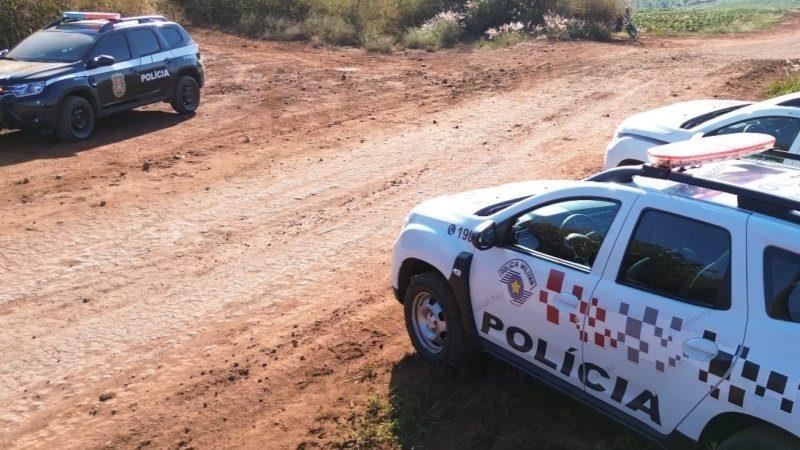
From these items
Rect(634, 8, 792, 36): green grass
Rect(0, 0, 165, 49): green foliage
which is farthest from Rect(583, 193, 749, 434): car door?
Rect(634, 8, 792, 36): green grass

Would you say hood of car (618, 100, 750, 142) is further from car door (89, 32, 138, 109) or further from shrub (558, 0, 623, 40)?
shrub (558, 0, 623, 40)

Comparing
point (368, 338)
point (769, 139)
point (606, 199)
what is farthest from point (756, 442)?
point (368, 338)

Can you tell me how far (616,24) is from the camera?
26.9 metres

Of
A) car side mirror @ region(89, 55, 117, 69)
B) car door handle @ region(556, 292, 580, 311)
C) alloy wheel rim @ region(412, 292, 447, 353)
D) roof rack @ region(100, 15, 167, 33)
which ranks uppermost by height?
roof rack @ region(100, 15, 167, 33)

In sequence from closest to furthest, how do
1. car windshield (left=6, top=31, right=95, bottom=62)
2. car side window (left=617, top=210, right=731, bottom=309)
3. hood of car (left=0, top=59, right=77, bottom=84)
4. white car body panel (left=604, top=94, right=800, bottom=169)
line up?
car side window (left=617, top=210, right=731, bottom=309), white car body panel (left=604, top=94, right=800, bottom=169), hood of car (left=0, top=59, right=77, bottom=84), car windshield (left=6, top=31, right=95, bottom=62)

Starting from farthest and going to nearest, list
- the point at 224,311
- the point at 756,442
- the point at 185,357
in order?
the point at 224,311 < the point at 185,357 < the point at 756,442

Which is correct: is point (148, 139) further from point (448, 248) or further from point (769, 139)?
point (769, 139)

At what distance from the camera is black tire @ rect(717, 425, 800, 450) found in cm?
401

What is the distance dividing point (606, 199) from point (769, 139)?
43.9 inches

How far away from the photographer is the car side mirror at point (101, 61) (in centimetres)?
1399

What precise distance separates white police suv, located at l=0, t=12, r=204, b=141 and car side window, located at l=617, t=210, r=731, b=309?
11.2 metres

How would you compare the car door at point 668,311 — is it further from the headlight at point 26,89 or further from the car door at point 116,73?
the car door at point 116,73

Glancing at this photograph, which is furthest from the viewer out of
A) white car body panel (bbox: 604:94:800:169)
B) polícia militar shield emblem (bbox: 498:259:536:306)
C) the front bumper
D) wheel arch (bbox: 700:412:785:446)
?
the front bumper

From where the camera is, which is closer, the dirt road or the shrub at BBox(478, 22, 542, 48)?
the dirt road
